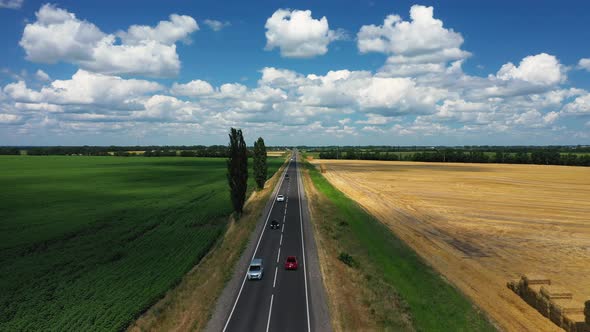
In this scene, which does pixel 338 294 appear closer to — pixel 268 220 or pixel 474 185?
pixel 268 220

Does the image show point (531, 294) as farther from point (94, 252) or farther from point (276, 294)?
point (94, 252)

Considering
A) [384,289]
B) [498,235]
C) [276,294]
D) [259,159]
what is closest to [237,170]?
[259,159]

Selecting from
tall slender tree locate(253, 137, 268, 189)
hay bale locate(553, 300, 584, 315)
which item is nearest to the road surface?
hay bale locate(553, 300, 584, 315)

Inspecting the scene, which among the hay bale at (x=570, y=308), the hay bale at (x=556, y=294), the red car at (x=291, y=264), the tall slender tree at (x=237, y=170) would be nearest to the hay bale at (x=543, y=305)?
the hay bale at (x=556, y=294)

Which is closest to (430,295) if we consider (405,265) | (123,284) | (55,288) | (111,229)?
(405,265)

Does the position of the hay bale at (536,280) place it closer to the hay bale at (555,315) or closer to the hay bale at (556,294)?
the hay bale at (556,294)

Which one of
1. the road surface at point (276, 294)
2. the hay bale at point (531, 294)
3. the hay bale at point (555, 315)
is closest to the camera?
the road surface at point (276, 294)
